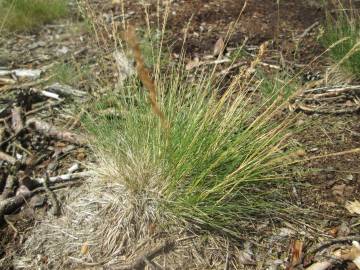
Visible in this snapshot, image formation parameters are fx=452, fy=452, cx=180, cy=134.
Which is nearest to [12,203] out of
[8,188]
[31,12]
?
[8,188]

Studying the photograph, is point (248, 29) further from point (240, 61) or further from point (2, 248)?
point (2, 248)

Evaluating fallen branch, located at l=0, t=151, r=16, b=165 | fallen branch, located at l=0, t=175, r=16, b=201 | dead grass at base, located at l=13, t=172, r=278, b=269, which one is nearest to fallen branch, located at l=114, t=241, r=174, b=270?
dead grass at base, located at l=13, t=172, r=278, b=269

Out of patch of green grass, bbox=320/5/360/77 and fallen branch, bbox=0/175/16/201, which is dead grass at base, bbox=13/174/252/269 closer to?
fallen branch, bbox=0/175/16/201

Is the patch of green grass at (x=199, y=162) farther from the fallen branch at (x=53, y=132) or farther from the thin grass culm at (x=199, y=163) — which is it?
the fallen branch at (x=53, y=132)

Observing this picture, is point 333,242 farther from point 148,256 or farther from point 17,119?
point 17,119

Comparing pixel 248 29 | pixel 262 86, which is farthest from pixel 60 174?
pixel 248 29
